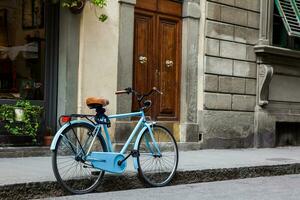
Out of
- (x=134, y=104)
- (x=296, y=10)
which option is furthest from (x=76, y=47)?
(x=296, y=10)

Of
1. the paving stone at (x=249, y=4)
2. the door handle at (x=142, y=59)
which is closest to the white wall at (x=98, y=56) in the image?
the door handle at (x=142, y=59)

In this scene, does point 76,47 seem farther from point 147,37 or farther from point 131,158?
point 131,158

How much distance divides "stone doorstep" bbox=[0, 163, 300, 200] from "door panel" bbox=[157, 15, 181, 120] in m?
2.59

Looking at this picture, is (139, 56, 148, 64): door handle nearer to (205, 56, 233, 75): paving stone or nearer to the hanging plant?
the hanging plant

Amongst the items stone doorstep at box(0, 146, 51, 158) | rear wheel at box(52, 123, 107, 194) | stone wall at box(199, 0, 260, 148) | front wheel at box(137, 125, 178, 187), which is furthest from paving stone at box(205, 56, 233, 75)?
rear wheel at box(52, 123, 107, 194)

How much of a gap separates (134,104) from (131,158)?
3.06 metres

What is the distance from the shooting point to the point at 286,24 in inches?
484

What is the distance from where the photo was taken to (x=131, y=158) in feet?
23.9

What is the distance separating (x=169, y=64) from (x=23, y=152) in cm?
365

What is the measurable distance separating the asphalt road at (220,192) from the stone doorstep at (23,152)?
2314mm

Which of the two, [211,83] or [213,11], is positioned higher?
[213,11]

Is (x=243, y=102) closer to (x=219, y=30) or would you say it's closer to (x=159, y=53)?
(x=219, y=30)

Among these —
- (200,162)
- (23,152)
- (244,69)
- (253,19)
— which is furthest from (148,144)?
(253,19)

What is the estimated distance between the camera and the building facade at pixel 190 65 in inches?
363
